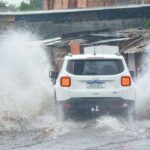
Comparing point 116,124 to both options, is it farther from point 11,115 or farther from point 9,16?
point 9,16

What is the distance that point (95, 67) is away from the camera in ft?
54.1

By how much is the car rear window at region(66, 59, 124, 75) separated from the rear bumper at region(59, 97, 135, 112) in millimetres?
617

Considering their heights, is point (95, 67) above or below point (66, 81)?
above

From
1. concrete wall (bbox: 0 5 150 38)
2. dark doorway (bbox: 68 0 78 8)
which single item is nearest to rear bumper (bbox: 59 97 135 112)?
concrete wall (bbox: 0 5 150 38)

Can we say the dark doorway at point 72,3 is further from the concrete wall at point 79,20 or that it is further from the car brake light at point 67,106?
the car brake light at point 67,106

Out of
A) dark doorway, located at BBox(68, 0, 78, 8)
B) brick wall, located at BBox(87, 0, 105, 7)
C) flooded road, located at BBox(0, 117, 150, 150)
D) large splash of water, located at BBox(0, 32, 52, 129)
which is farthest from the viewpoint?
dark doorway, located at BBox(68, 0, 78, 8)

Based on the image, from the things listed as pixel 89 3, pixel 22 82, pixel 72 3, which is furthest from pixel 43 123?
pixel 72 3

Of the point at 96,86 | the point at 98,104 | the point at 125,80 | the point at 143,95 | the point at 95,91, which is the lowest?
the point at 143,95

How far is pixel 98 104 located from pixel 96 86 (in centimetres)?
40

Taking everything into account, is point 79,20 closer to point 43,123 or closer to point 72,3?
point 72,3

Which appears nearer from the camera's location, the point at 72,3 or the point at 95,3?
the point at 95,3

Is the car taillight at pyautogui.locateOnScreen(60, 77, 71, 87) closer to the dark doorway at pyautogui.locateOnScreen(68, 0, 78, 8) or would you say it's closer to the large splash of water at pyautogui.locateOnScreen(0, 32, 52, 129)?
the large splash of water at pyautogui.locateOnScreen(0, 32, 52, 129)

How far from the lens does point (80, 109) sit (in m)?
16.3

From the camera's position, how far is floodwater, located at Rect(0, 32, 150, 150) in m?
13.1
